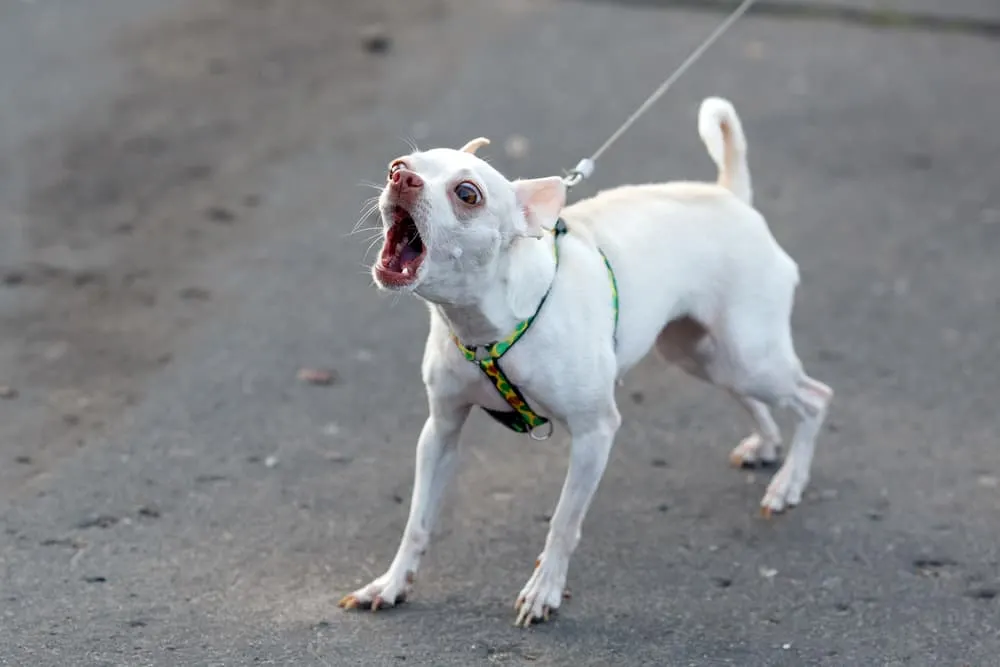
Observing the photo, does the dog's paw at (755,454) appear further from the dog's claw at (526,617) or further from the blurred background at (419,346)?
the dog's claw at (526,617)

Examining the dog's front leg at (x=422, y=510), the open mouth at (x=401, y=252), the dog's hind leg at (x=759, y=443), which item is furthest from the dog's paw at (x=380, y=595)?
the dog's hind leg at (x=759, y=443)

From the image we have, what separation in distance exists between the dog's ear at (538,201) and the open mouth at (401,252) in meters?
0.32


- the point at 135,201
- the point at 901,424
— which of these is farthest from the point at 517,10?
the point at 901,424

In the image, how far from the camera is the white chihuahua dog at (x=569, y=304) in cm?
375

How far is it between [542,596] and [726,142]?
171 cm

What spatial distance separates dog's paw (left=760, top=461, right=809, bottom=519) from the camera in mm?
5113

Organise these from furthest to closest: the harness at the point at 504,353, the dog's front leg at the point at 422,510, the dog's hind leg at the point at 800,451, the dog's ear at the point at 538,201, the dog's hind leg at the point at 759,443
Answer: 1. the dog's hind leg at the point at 759,443
2. the dog's hind leg at the point at 800,451
3. the dog's front leg at the point at 422,510
4. the harness at the point at 504,353
5. the dog's ear at the point at 538,201

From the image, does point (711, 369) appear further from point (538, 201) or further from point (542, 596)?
point (538, 201)

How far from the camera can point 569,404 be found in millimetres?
4148

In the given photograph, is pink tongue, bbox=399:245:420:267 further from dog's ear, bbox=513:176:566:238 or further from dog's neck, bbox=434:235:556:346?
dog's ear, bbox=513:176:566:238

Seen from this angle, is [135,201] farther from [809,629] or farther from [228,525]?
[809,629]

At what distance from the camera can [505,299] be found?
3.97 meters

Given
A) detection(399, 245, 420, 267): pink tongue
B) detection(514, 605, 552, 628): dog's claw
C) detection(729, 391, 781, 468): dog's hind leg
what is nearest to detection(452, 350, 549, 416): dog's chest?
detection(399, 245, 420, 267): pink tongue

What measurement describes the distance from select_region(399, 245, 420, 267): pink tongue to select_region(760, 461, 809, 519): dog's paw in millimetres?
1946
